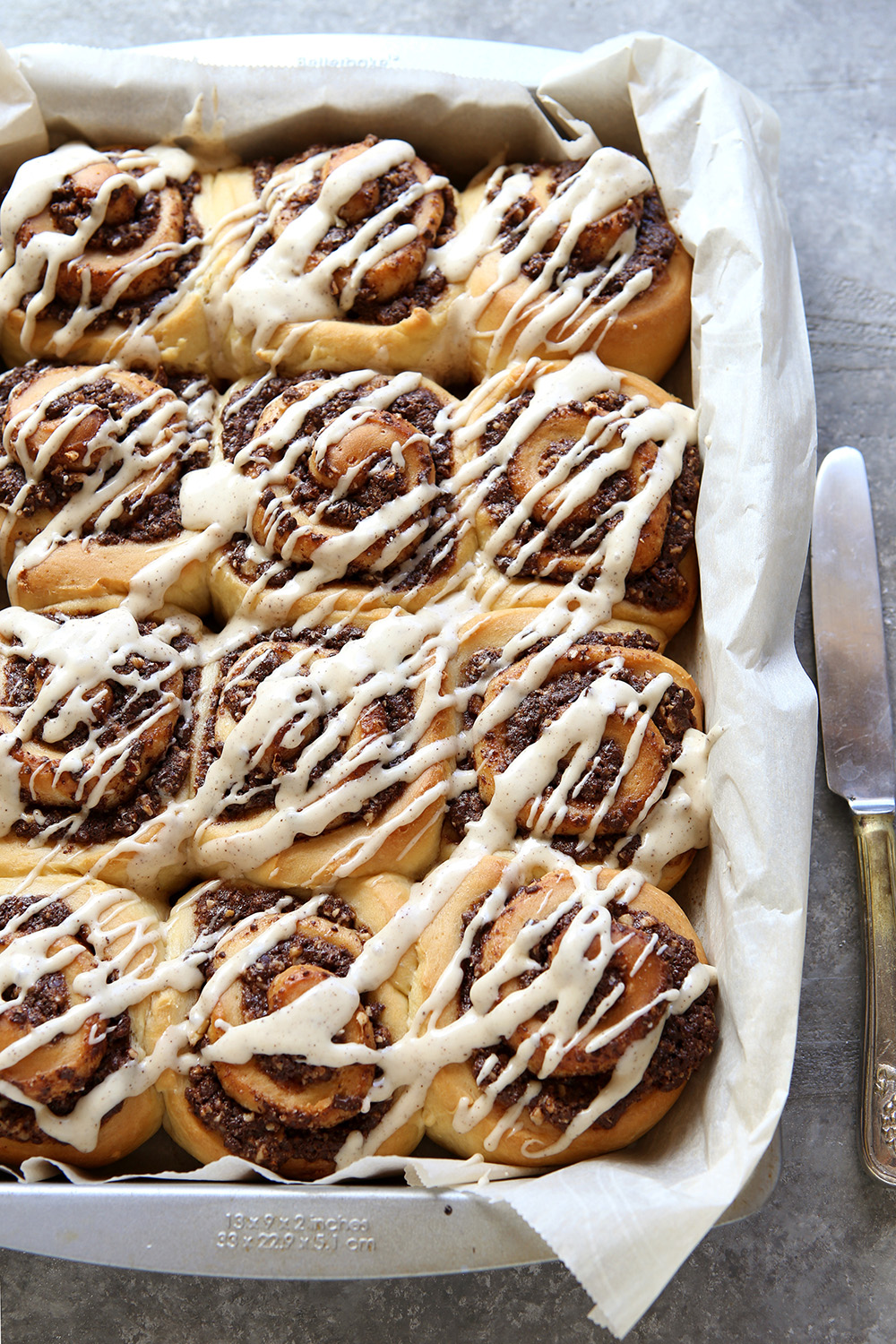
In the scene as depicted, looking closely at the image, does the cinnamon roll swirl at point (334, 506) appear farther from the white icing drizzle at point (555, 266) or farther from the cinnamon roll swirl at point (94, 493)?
the white icing drizzle at point (555, 266)

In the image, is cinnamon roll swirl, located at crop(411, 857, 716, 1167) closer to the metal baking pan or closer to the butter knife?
the metal baking pan

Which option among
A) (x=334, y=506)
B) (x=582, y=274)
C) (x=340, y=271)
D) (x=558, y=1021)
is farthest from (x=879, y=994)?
(x=340, y=271)

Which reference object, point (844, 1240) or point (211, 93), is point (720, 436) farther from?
point (844, 1240)

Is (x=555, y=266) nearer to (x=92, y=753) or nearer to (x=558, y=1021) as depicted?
(x=92, y=753)

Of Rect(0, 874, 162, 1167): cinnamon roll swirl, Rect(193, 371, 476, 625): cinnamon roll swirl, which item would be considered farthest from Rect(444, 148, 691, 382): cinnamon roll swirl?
Rect(0, 874, 162, 1167): cinnamon roll swirl

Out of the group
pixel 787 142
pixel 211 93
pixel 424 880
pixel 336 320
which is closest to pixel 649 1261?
pixel 424 880

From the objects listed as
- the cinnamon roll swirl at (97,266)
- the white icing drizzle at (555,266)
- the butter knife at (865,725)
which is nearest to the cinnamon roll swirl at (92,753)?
the cinnamon roll swirl at (97,266)
